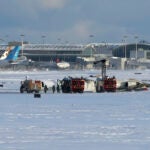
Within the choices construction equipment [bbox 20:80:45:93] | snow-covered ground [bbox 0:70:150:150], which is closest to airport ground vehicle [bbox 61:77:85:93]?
construction equipment [bbox 20:80:45:93]

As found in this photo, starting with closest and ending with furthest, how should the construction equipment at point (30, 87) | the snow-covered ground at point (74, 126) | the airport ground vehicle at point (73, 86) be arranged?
the snow-covered ground at point (74, 126) → the construction equipment at point (30, 87) → the airport ground vehicle at point (73, 86)

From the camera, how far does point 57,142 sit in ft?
50.5

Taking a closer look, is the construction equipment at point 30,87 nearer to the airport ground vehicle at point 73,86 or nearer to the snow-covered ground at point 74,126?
the airport ground vehicle at point 73,86

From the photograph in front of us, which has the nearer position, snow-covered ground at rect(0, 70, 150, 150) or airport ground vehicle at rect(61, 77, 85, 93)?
snow-covered ground at rect(0, 70, 150, 150)

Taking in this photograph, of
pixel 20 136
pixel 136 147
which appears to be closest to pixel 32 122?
pixel 20 136

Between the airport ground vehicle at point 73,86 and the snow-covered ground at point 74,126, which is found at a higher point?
the airport ground vehicle at point 73,86

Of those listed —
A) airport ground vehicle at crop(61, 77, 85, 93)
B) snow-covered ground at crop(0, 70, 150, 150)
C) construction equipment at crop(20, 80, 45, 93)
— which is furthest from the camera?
airport ground vehicle at crop(61, 77, 85, 93)

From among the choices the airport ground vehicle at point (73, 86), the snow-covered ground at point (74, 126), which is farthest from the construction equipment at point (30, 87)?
the snow-covered ground at point (74, 126)

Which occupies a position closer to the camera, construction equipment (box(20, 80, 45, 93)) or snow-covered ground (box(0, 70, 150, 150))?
snow-covered ground (box(0, 70, 150, 150))

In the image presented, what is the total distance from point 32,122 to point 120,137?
424 centimetres

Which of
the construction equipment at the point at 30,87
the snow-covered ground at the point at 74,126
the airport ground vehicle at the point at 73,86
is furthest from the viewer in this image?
the airport ground vehicle at the point at 73,86

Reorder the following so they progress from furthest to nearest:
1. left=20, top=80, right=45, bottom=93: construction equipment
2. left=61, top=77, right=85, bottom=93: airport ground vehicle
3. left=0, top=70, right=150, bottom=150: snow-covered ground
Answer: left=61, top=77, right=85, bottom=93: airport ground vehicle
left=20, top=80, right=45, bottom=93: construction equipment
left=0, top=70, right=150, bottom=150: snow-covered ground

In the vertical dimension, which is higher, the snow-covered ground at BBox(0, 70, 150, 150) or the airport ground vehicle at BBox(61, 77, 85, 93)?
the airport ground vehicle at BBox(61, 77, 85, 93)

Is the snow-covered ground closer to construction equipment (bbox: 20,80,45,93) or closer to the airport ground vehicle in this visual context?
construction equipment (bbox: 20,80,45,93)
